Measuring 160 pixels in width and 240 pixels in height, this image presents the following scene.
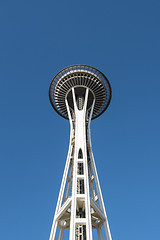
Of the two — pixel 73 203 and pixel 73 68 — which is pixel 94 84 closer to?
pixel 73 68

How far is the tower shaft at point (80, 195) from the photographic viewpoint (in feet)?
72.8

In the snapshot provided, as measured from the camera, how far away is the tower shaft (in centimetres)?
2220

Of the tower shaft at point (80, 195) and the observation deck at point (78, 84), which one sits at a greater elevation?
the observation deck at point (78, 84)

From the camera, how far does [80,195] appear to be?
925 inches

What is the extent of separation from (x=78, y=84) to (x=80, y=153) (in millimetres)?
11203

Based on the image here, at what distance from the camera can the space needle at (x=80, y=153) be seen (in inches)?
928

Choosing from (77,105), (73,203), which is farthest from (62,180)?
(77,105)

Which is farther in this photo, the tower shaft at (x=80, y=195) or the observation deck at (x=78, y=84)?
the observation deck at (x=78, y=84)

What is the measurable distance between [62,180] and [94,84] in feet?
53.3

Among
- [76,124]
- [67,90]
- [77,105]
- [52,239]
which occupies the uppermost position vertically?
[67,90]

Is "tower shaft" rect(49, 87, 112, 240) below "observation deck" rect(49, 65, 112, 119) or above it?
below

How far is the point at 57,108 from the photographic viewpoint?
123ft

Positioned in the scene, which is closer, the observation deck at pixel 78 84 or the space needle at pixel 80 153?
the space needle at pixel 80 153

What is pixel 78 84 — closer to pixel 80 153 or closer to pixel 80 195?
pixel 80 153
